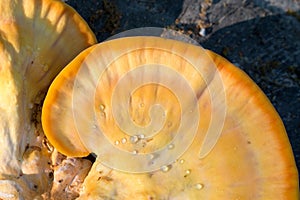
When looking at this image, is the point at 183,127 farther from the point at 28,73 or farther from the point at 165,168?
the point at 28,73

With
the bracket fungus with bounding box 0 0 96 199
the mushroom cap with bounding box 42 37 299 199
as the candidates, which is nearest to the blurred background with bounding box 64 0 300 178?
the bracket fungus with bounding box 0 0 96 199

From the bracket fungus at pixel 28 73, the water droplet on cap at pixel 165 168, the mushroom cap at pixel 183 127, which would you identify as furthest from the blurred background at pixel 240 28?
the water droplet on cap at pixel 165 168

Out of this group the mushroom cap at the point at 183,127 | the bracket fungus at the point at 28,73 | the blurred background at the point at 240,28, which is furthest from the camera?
the blurred background at the point at 240,28

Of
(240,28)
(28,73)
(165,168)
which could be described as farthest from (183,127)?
(240,28)

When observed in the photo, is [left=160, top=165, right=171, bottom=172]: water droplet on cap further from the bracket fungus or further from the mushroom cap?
the bracket fungus

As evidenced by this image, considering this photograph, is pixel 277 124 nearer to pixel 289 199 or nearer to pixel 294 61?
pixel 289 199

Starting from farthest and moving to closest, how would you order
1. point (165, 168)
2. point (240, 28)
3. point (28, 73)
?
point (240, 28) < point (28, 73) < point (165, 168)

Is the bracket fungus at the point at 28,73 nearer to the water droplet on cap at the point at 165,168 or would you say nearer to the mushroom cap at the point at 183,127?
the mushroom cap at the point at 183,127
